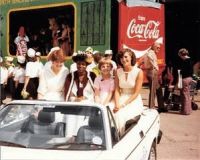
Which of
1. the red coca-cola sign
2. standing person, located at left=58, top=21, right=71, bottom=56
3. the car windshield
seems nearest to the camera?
the car windshield

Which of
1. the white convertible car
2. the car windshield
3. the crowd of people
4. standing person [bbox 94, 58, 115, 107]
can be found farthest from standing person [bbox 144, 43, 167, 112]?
the car windshield

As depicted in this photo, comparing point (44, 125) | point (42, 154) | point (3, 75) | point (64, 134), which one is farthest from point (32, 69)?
point (42, 154)

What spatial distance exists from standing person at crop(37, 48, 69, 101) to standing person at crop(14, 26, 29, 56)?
8110 millimetres

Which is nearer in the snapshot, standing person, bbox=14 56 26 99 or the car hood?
the car hood

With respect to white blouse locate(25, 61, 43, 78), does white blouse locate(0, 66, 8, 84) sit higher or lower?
lower

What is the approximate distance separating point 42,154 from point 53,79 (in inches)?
103

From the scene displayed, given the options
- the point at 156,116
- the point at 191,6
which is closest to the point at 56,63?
the point at 156,116

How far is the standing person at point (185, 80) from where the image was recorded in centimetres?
1102

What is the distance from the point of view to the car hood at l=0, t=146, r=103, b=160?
382 cm

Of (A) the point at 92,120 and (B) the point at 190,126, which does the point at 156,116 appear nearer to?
(A) the point at 92,120

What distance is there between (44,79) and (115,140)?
2.35 metres

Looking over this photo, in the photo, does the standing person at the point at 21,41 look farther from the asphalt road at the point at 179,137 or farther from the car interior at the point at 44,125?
the car interior at the point at 44,125

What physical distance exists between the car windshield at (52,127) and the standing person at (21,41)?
32.2 ft

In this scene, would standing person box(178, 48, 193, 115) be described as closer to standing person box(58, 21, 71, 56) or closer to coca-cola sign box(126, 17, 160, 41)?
coca-cola sign box(126, 17, 160, 41)
